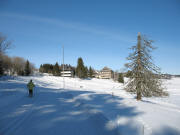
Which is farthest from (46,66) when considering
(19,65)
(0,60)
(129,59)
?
Result: (129,59)

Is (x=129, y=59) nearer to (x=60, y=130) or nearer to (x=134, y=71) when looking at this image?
(x=134, y=71)

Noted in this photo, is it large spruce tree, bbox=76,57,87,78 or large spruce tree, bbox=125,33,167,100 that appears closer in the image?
large spruce tree, bbox=125,33,167,100

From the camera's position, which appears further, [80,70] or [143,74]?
[80,70]

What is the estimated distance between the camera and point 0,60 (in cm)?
3181

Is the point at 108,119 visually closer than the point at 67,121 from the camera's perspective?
No

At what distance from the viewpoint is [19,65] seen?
79.8 metres

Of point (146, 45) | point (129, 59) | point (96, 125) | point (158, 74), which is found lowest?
point (96, 125)

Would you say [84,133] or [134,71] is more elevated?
[134,71]

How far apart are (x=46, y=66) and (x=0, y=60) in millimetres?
100440

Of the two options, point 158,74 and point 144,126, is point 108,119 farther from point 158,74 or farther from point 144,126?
point 158,74

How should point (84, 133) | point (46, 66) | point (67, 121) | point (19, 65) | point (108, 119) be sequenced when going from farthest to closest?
point (46, 66) < point (19, 65) < point (108, 119) < point (67, 121) < point (84, 133)

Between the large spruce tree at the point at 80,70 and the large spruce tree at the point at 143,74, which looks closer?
the large spruce tree at the point at 143,74

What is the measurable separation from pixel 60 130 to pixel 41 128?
2.62 ft

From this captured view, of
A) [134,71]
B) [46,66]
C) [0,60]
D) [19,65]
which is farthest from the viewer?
[46,66]
